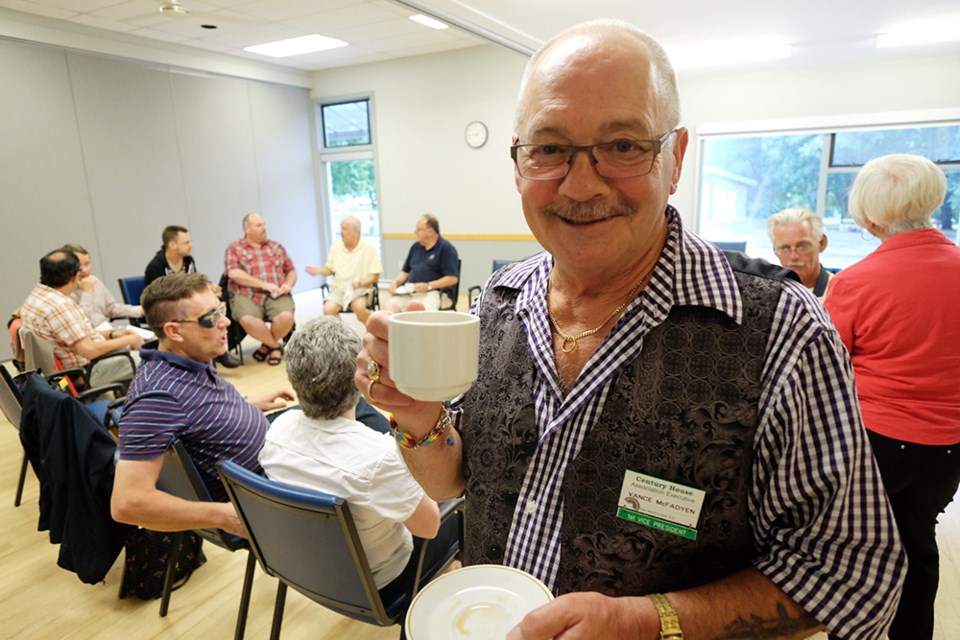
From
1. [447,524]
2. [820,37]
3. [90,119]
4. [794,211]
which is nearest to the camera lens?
[447,524]

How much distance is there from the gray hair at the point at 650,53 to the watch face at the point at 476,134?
741cm

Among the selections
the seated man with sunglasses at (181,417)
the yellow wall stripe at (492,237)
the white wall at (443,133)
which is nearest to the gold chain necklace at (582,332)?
the seated man with sunglasses at (181,417)

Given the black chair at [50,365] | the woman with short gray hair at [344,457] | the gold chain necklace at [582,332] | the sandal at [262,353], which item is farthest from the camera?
the sandal at [262,353]

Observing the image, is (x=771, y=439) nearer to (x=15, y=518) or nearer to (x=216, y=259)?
(x=15, y=518)

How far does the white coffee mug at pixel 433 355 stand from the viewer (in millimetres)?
699

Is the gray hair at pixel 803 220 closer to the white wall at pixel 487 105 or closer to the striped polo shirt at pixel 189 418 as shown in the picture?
the striped polo shirt at pixel 189 418

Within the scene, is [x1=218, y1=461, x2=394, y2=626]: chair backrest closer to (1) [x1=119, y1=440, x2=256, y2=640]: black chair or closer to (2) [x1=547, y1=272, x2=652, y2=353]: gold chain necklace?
(1) [x1=119, y1=440, x2=256, y2=640]: black chair

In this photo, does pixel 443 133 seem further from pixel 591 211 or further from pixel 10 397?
pixel 591 211

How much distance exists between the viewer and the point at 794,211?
2656 mm

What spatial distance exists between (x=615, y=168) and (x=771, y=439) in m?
0.43

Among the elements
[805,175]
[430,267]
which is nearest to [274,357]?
[430,267]

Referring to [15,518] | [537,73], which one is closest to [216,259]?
[15,518]

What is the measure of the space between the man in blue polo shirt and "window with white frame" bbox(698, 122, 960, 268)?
3.63 metres

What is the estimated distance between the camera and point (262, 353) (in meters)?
5.83
